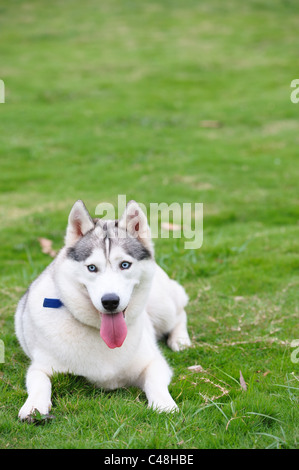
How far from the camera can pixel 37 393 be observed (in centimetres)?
386

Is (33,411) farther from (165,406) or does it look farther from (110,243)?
(110,243)

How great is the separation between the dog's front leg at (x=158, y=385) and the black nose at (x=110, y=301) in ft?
2.49

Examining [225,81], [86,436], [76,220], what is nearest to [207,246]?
[76,220]

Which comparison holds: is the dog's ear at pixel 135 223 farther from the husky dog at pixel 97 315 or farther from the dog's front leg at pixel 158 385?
the dog's front leg at pixel 158 385

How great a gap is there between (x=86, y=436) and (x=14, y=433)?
1.58 feet

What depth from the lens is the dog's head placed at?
374 cm

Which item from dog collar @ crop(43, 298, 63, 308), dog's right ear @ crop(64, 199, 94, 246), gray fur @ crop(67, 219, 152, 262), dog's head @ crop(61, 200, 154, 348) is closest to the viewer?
dog's head @ crop(61, 200, 154, 348)

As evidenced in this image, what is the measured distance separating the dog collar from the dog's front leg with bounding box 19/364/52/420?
1.59 feet

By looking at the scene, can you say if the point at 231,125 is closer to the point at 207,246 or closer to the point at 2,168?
the point at 2,168

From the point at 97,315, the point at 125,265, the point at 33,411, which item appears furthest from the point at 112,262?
the point at 33,411

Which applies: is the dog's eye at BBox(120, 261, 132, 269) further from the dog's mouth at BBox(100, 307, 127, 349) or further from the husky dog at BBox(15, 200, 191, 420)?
the dog's mouth at BBox(100, 307, 127, 349)

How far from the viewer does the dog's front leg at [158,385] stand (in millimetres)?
3832

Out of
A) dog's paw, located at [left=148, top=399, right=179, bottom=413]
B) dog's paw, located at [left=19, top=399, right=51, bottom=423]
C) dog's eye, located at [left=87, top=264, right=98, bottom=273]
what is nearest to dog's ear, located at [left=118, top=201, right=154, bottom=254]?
dog's eye, located at [left=87, top=264, right=98, bottom=273]
